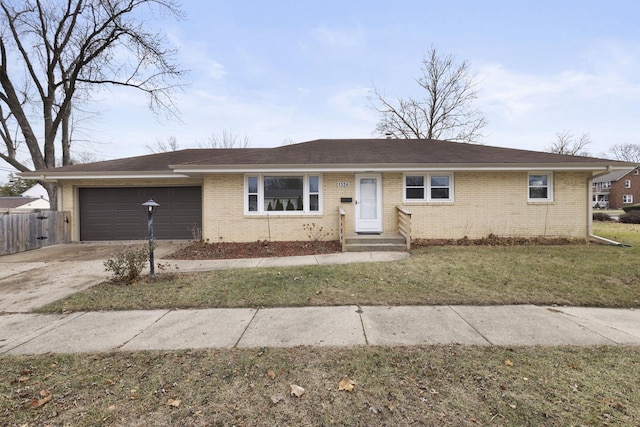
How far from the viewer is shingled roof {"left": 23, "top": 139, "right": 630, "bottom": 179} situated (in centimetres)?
1003

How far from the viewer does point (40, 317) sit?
14.2 feet

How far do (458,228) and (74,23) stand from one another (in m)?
23.0

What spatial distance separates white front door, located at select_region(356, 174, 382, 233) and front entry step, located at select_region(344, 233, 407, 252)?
1.01 m

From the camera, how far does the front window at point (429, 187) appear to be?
1083 centimetres

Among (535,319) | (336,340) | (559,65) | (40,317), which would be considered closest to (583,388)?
(535,319)

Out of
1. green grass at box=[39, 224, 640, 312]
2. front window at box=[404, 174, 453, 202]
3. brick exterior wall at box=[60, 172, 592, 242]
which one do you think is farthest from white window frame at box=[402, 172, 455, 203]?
green grass at box=[39, 224, 640, 312]

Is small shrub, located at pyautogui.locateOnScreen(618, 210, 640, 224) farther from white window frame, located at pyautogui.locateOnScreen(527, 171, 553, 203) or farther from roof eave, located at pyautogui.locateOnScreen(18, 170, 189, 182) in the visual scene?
roof eave, located at pyautogui.locateOnScreen(18, 170, 189, 182)

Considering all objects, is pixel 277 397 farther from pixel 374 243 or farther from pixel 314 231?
pixel 314 231

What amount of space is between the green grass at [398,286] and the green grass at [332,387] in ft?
5.31

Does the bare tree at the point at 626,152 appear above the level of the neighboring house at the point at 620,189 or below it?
above

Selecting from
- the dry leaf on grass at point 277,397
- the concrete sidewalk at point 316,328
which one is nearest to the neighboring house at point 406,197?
the concrete sidewalk at point 316,328

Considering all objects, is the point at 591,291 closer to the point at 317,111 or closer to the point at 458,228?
the point at 458,228

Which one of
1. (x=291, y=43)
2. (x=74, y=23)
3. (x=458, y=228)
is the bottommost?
(x=458, y=228)

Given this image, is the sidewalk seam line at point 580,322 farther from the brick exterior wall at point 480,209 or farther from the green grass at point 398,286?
the brick exterior wall at point 480,209
